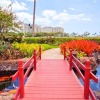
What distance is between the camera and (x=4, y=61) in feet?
46.0

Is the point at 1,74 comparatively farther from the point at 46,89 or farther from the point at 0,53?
the point at 46,89

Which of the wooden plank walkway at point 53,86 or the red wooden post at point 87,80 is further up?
the red wooden post at point 87,80

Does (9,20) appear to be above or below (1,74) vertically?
above

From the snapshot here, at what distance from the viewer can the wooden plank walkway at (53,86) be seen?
680 centimetres

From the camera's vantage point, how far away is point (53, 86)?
795 centimetres

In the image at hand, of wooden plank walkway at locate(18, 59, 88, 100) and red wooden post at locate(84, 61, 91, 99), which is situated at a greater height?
red wooden post at locate(84, 61, 91, 99)

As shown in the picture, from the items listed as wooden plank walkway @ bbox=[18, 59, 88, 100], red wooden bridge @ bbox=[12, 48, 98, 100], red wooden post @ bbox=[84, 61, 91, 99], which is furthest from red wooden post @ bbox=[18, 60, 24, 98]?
red wooden post @ bbox=[84, 61, 91, 99]

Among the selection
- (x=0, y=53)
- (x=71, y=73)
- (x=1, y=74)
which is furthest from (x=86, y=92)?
(x=0, y=53)

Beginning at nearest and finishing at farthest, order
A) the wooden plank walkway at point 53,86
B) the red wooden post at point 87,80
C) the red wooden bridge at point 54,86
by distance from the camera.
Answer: the red wooden post at point 87,80
the red wooden bridge at point 54,86
the wooden plank walkway at point 53,86

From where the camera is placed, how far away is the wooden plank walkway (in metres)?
6.80

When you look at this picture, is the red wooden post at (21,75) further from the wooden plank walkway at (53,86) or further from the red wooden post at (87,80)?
the red wooden post at (87,80)

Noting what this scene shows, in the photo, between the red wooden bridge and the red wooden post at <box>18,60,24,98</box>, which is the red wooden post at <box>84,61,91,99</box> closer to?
the red wooden bridge

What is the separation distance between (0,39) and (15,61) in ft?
12.0

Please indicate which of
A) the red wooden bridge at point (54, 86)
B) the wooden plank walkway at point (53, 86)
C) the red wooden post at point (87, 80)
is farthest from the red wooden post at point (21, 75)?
the red wooden post at point (87, 80)
